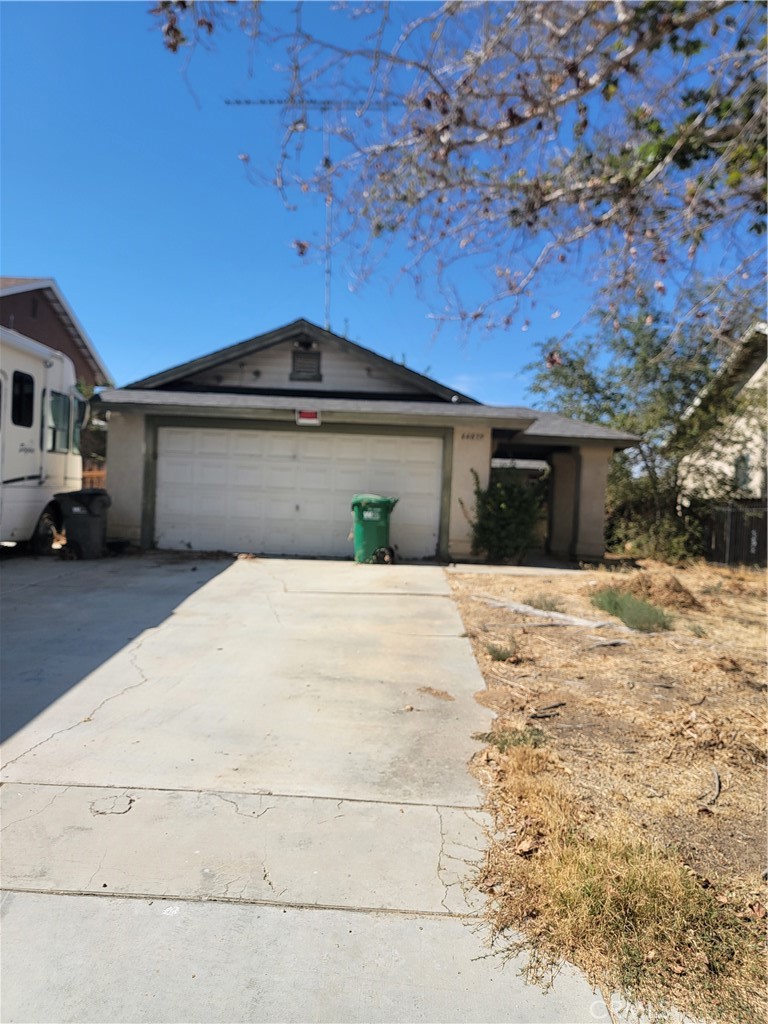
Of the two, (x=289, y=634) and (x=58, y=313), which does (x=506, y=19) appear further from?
(x=58, y=313)

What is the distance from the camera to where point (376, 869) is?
101 inches

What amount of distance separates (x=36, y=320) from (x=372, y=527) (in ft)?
66.7

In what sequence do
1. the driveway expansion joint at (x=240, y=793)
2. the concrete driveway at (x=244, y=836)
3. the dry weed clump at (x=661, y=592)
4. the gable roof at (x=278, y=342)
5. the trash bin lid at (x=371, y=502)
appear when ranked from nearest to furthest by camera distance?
the concrete driveway at (x=244, y=836) → the driveway expansion joint at (x=240, y=793) → the dry weed clump at (x=661, y=592) → the trash bin lid at (x=371, y=502) → the gable roof at (x=278, y=342)

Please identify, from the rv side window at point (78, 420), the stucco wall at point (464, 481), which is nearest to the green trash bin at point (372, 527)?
the stucco wall at point (464, 481)

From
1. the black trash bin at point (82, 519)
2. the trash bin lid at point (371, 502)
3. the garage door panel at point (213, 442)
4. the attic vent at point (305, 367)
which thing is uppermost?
the attic vent at point (305, 367)

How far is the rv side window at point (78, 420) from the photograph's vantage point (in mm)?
11421

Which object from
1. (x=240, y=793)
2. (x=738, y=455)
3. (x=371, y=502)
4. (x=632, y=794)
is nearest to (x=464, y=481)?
(x=371, y=502)

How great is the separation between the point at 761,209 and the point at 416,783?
6.93m

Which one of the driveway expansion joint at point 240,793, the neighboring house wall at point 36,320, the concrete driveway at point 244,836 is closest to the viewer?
the concrete driveway at point 244,836

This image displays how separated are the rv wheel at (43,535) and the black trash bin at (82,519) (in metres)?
0.32

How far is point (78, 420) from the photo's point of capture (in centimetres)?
1151

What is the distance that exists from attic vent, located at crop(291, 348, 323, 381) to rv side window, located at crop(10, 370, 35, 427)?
5100 millimetres

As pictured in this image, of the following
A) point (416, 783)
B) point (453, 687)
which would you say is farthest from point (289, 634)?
point (416, 783)

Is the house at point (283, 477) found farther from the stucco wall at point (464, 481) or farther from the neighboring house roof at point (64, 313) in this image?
the neighboring house roof at point (64, 313)
